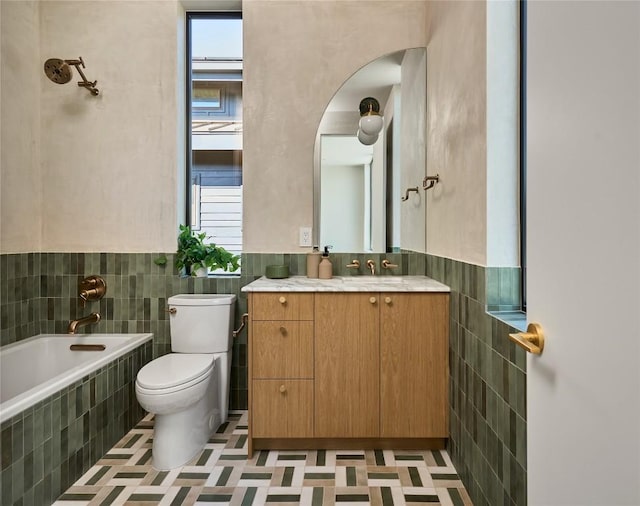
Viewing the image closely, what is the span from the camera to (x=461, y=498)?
1632 mm

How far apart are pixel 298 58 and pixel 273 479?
2.35 metres

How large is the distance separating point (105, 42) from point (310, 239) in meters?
1.83

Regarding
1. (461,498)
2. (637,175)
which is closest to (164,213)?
(461,498)

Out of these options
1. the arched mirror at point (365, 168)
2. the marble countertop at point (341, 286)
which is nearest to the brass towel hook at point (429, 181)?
the arched mirror at point (365, 168)

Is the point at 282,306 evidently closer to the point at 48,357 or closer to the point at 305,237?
the point at 305,237

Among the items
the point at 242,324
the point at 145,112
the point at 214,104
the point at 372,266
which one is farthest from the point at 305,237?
the point at 145,112

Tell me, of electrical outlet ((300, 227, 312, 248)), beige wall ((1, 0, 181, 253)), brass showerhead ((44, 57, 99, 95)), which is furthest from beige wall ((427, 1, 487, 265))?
brass showerhead ((44, 57, 99, 95))

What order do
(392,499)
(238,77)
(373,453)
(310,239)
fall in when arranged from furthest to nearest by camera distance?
(238,77)
(310,239)
(373,453)
(392,499)

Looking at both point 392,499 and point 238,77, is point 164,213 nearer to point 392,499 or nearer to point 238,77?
point 238,77

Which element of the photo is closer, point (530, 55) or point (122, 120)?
point (530, 55)

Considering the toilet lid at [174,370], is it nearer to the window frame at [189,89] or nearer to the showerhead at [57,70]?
the window frame at [189,89]

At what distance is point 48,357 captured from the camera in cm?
245

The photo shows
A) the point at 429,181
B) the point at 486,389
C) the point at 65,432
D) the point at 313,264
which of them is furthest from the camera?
the point at 313,264

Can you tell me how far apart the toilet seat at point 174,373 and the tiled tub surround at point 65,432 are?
0.26 meters
